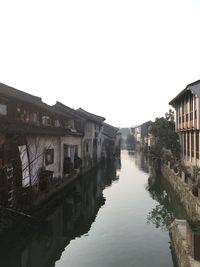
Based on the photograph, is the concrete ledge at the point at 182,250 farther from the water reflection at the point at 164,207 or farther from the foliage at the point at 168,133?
the foliage at the point at 168,133

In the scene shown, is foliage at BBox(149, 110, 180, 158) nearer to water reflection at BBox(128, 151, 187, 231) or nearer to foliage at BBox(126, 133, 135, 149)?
water reflection at BBox(128, 151, 187, 231)

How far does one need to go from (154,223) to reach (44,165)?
10258mm

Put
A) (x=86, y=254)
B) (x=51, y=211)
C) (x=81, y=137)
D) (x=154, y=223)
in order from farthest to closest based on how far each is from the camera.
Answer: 1. (x=81, y=137)
2. (x=51, y=211)
3. (x=154, y=223)
4. (x=86, y=254)

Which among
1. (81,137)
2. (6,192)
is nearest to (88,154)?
(81,137)

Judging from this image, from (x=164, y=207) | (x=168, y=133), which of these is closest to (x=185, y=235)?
(x=164, y=207)

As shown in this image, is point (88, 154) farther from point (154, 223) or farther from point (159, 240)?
point (159, 240)

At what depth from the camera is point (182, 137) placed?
37938 millimetres

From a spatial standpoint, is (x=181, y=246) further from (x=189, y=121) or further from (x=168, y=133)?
(x=168, y=133)

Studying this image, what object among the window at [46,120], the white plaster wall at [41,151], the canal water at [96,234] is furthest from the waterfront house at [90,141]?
the canal water at [96,234]

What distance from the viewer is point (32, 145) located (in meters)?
21.9

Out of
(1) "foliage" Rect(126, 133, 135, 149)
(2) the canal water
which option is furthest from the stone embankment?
(1) "foliage" Rect(126, 133, 135, 149)

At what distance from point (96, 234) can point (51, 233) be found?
2213mm

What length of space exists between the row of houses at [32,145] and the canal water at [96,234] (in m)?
2.16

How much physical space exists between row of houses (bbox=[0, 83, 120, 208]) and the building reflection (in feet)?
6.62
